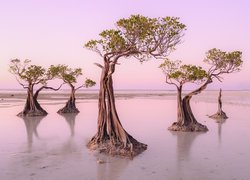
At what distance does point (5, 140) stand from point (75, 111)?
21.0m

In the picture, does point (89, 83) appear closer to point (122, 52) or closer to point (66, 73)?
point (66, 73)

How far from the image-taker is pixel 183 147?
58.7 feet

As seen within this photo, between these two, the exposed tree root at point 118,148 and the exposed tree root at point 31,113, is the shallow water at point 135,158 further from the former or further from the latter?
the exposed tree root at point 31,113

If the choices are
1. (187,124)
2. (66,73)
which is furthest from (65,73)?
(187,124)

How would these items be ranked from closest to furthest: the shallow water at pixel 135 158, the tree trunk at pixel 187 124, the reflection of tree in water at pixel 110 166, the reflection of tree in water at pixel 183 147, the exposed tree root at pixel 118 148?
the reflection of tree in water at pixel 110 166 → the shallow water at pixel 135 158 → the reflection of tree in water at pixel 183 147 → the exposed tree root at pixel 118 148 → the tree trunk at pixel 187 124

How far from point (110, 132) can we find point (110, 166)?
10.2ft

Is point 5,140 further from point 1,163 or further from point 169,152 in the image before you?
point 169,152

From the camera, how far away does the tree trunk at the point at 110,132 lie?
15.6 m

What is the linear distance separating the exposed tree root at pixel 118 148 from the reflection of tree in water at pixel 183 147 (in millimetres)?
2132

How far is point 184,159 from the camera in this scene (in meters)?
14.9

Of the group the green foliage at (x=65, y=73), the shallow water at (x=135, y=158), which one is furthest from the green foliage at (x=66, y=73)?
the shallow water at (x=135, y=158)

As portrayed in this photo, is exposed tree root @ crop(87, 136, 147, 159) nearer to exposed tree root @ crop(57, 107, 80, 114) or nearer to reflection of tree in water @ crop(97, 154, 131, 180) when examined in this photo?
reflection of tree in water @ crop(97, 154, 131, 180)

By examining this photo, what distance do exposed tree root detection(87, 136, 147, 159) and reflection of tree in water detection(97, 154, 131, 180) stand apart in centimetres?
48

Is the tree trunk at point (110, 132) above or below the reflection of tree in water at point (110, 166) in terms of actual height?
above
